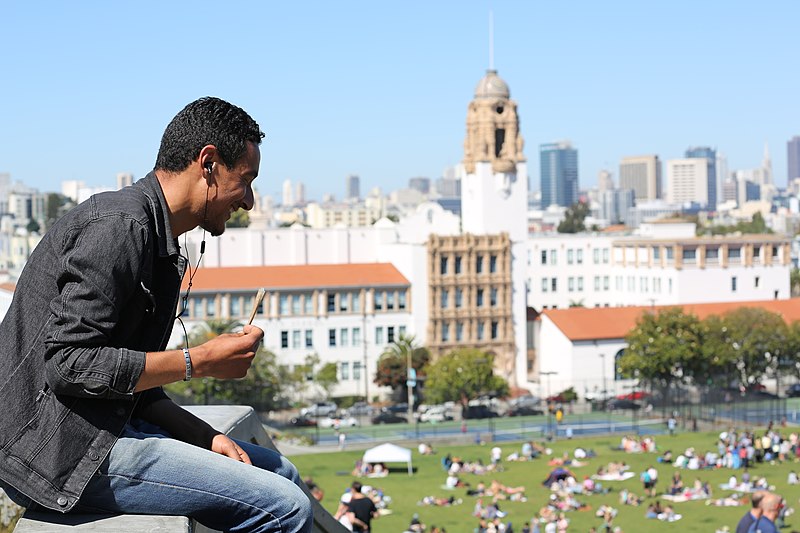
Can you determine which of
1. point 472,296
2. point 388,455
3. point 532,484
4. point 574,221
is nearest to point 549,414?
point 388,455

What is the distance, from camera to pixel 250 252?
81312 millimetres

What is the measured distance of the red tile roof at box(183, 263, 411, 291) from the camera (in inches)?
2805

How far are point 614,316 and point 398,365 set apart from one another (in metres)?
12.9

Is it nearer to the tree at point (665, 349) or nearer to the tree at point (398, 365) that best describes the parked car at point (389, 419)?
the tree at point (398, 365)

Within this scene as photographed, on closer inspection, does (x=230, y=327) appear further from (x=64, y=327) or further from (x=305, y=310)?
(x=64, y=327)

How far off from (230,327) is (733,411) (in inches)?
938

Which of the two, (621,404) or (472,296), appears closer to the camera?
(621,404)

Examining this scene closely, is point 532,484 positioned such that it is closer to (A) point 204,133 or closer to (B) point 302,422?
(B) point 302,422

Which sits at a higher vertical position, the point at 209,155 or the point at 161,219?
the point at 209,155

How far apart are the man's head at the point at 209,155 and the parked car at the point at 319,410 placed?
58.2 metres

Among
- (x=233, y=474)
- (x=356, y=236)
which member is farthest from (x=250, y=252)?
(x=233, y=474)

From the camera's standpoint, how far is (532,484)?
40.0 m

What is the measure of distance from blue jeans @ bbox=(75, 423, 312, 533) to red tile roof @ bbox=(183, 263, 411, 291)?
218 feet

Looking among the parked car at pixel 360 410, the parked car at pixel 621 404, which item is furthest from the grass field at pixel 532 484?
the parked car at pixel 360 410
